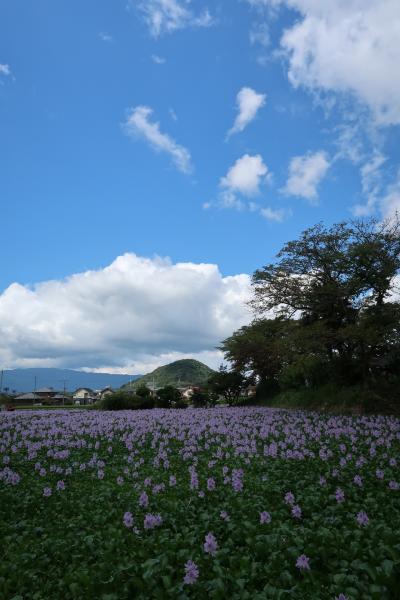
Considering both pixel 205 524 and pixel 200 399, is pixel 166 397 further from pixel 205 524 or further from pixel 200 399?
pixel 205 524

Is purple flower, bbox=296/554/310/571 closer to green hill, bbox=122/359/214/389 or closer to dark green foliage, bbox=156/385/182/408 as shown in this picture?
dark green foliage, bbox=156/385/182/408

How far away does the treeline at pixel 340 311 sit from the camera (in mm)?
22000

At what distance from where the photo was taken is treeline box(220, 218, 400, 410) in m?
22.0

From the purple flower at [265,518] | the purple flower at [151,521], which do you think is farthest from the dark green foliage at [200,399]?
the purple flower at [265,518]

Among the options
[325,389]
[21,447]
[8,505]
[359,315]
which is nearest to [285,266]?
[359,315]

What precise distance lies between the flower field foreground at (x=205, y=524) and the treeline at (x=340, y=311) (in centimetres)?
953

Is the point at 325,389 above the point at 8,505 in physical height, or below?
above

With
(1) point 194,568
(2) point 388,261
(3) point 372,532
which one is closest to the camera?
(1) point 194,568

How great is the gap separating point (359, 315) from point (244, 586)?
69.4 feet

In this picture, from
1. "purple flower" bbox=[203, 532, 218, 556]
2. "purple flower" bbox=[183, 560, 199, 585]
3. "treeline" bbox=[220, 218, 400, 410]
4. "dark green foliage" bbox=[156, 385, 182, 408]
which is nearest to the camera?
"purple flower" bbox=[183, 560, 199, 585]

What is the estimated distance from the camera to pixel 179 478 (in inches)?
373

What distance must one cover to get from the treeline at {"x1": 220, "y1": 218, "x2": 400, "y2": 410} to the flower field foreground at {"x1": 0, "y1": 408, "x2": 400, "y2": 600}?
9.53m

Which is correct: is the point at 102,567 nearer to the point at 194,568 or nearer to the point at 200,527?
the point at 194,568

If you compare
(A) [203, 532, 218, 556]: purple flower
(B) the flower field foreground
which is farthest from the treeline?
(A) [203, 532, 218, 556]: purple flower
